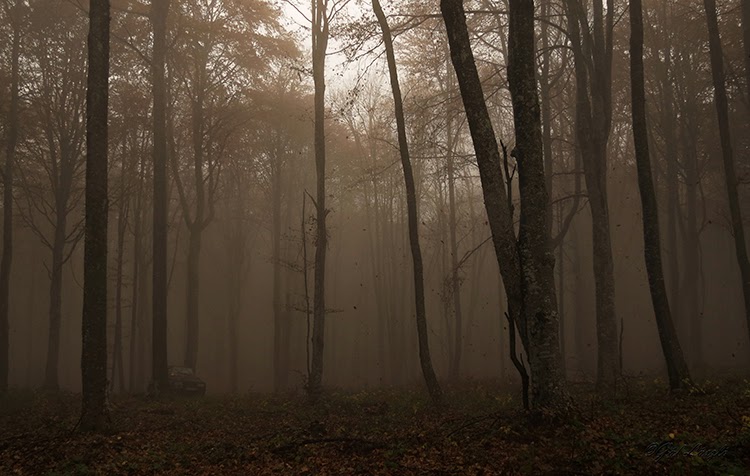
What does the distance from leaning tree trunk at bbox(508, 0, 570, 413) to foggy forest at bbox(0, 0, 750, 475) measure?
33 mm

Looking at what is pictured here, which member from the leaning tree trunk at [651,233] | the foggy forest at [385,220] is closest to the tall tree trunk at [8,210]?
the foggy forest at [385,220]

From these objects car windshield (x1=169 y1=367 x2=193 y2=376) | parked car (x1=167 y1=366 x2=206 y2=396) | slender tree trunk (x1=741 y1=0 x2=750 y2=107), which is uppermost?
slender tree trunk (x1=741 y1=0 x2=750 y2=107)

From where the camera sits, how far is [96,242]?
396 inches

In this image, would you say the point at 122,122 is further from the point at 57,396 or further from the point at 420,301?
the point at 420,301

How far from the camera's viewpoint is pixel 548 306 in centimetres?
737

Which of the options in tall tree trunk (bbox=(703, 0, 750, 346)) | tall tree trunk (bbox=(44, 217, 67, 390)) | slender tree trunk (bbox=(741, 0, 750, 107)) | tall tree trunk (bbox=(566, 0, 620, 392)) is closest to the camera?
tall tree trunk (bbox=(566, 0, 620, 392))

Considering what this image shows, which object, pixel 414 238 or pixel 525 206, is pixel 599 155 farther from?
pixel 525 206

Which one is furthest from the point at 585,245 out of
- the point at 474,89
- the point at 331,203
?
the point at 474,89

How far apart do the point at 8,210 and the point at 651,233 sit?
19952 mm

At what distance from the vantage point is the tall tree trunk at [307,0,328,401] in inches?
601

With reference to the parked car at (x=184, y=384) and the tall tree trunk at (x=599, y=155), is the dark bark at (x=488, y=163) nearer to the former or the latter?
the tall tree trunk at (x=599, y=155)

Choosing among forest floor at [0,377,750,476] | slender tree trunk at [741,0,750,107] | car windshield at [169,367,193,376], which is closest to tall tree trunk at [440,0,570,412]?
forest floor at [0,377,750,476]

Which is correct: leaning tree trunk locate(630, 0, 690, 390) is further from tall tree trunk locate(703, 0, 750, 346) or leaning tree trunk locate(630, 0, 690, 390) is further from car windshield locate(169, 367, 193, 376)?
car windshield locate(169, 367, 193, 376)

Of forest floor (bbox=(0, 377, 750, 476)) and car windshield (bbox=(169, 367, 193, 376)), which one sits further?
car windshield (bbox=(169, 367, 193, 376))
